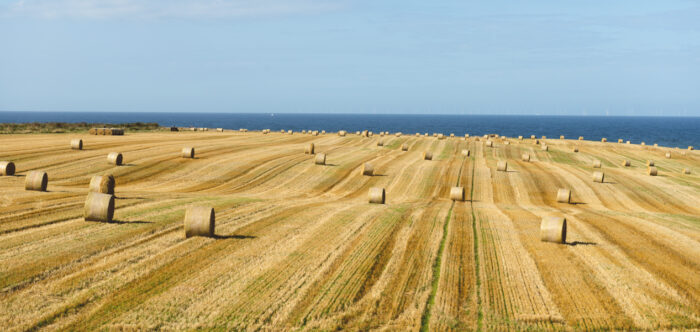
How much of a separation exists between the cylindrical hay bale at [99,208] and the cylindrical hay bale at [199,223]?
3.27 meters

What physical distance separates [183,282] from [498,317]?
742 centimetres

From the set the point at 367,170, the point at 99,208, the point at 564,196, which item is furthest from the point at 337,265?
the point at 367,170

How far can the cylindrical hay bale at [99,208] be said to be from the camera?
19203mm

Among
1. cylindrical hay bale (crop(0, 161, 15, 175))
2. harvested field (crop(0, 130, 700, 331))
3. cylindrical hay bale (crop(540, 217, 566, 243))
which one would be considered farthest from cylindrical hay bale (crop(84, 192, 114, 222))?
cylindrical hay bale (crop(0, 161, 15, 175))

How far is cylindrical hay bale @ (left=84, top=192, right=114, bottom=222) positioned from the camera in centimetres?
1920

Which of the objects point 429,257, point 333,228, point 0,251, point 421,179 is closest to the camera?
point 0,251

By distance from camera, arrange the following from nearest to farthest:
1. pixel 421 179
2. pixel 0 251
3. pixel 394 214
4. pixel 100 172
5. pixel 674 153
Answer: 1. pixel 0 251
2. pixel 394 214
3. pixel 100 172
4. pixel 421 179
5. pixel 674 153

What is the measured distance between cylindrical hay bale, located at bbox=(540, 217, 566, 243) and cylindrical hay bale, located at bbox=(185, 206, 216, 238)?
438 inches

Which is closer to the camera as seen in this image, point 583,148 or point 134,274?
point 134,274

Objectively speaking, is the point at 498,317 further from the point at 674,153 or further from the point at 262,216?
the point at 674,153

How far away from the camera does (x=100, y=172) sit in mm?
35438

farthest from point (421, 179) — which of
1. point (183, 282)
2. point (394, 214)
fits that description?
point (183, 282)

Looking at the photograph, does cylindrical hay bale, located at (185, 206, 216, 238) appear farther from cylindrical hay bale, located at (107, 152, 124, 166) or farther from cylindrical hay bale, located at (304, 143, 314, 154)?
cylindrical hay bale, located at (304, 143, 314, 154)

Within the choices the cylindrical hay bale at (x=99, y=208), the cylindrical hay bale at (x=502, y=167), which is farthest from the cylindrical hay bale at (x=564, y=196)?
the cylindrical hay bale at (x=99, y=208)
